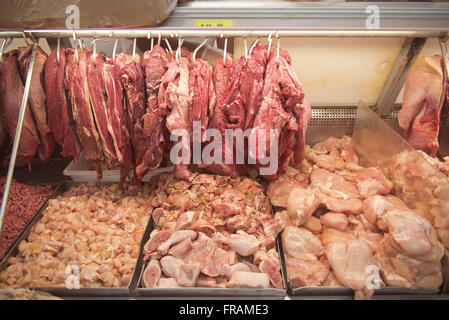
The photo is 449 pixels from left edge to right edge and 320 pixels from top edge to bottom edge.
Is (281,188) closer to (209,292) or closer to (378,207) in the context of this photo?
(378,207)

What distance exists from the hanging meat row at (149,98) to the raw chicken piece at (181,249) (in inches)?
21.3

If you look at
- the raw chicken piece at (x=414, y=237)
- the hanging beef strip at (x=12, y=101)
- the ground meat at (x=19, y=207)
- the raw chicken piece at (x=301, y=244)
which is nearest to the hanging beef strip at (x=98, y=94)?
the hanging beef strip at (x=12, y=101)

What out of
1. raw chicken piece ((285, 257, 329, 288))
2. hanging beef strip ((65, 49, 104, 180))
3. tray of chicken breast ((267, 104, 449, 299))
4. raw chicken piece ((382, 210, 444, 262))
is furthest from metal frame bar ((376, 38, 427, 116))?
hanging beef strip ((65, 49, 104, 180))

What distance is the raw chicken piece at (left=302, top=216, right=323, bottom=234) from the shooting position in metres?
2.12

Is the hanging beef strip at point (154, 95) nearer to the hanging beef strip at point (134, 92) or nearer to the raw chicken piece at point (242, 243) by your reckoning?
the hanging beef strip at point (134, 92)

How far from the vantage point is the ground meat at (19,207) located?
7.45 ft

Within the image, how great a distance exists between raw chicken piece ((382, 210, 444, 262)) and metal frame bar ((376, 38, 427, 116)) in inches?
52.2

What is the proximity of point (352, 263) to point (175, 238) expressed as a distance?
3.54 feet

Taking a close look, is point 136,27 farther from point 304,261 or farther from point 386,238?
point 386,238

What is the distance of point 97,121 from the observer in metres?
2.19

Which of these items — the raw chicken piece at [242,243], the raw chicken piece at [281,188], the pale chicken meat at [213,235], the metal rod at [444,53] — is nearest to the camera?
the pale chicken meat at [213,235]

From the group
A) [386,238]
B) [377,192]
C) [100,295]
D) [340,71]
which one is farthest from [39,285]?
[340,71]

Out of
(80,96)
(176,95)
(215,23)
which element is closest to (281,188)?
(176,95)

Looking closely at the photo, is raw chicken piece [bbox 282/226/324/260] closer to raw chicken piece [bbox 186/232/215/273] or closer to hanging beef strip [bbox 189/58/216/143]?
raw chicken piece [bbox 186/232/215/273]
